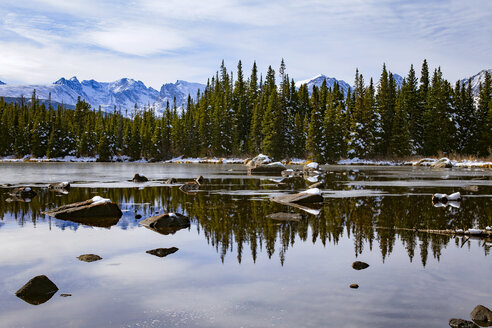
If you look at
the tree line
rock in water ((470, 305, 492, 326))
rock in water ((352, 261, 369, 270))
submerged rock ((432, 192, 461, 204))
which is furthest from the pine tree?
rock in water ((470, 305, 492, 326))

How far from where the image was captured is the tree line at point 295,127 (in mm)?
76062

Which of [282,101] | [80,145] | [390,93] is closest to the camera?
[390,93]

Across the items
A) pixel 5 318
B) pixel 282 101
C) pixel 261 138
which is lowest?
pixel 5 318

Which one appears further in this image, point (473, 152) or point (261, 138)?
point (261, 138)

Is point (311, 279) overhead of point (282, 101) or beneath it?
beneath

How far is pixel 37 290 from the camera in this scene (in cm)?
683

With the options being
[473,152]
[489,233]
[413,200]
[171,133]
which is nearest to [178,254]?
[489,233]

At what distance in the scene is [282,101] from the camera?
9081 cm

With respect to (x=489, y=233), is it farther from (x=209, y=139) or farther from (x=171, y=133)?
(x=171, y=133)

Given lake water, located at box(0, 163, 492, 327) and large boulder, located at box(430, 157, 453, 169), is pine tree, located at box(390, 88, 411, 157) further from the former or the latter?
lake water, located at box(0, 163, 492, 327)

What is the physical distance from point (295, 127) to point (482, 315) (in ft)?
276

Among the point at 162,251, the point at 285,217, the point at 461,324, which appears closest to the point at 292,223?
the point at 285,217

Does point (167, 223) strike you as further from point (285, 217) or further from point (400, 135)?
point (400, 135)

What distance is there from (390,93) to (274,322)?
82.8 m
